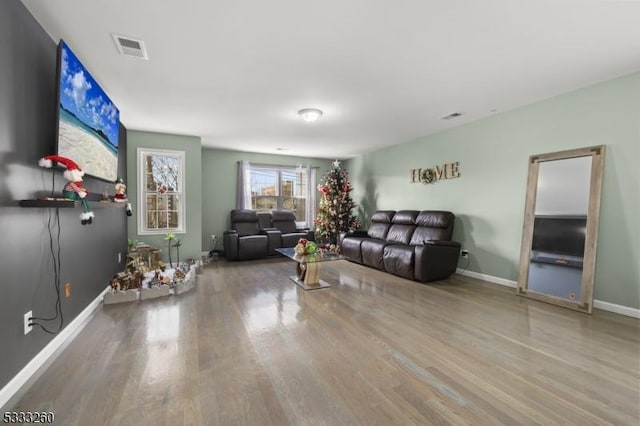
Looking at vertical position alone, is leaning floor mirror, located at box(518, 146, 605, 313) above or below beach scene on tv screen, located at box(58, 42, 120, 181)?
below

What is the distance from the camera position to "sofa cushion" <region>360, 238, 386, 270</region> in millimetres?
4532

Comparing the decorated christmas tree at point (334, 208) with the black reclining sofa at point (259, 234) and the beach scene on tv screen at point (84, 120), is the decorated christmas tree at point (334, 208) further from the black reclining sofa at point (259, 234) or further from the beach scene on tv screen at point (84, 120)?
the beach scene on tv screen at point (84, 120)

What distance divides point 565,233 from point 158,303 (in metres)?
4.82

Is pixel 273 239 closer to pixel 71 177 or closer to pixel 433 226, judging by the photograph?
pixel 433 226

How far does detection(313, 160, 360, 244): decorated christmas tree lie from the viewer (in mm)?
6309

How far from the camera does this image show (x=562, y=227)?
3.17m

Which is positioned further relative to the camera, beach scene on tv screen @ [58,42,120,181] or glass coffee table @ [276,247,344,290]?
glass coffee table @ [276,247,344,290]

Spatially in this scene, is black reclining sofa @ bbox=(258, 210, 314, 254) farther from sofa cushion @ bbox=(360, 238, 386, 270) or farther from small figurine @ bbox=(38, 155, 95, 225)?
small figurine @ bbox=(38, 155, 95, 225)

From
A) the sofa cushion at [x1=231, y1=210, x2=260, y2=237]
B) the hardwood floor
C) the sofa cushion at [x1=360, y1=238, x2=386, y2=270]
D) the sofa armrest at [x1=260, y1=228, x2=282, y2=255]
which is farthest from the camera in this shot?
the sofa cushion at [x1=231, y1=210, x2=260, y2=237]

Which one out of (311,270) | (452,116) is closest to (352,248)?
(311,270)

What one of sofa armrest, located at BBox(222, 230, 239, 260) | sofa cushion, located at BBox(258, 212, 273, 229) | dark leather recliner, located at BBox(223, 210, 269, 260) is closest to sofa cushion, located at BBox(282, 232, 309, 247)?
dark leather recliner, located at BBox(223, 210, 269, 260)

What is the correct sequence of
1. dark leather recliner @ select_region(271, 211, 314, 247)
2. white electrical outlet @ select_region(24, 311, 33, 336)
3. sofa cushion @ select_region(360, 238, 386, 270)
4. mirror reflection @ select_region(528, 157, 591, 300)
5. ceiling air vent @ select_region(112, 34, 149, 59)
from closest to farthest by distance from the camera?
white electrical outlet @ select_region(24, 311, 33, 336)
ceiling air vent @ select_region(112, 34, 149, 59)
mirror reflection @ select_region(528, 157, 591, 300)
sofa cushion @ select_region(360, 238, 386, 270)
dark leather recliner @ select_region(271, 211, 314, 247)

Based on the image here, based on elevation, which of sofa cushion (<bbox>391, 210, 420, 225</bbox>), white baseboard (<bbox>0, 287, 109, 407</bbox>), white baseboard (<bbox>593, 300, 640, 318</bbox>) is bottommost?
white baseboard (<bbox>0, 287, 109, 407</bbox>)

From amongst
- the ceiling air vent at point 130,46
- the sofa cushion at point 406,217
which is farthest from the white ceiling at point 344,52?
the sofa cushion at point 406,217
